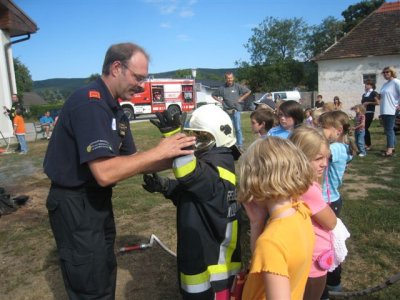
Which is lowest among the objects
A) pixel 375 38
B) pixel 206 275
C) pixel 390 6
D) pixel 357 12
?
pixel 206 275

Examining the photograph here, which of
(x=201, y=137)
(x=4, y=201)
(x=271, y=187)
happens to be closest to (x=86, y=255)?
(x=201, y=137)

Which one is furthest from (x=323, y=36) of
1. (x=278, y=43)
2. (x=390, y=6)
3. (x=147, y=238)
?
(x=147, y=238)

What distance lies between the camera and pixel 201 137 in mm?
2455

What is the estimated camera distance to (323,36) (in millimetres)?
68250

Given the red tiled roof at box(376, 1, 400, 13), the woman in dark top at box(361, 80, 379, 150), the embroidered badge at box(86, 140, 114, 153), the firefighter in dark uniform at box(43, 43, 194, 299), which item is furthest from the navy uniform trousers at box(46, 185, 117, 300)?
the red tiled roof at box(376, 1, 400, 13)

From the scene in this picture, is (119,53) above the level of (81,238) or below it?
above

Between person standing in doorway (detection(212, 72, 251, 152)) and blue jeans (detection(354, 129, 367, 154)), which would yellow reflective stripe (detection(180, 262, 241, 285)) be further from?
person standing in doorway (detection(212, 72, 251, 152))

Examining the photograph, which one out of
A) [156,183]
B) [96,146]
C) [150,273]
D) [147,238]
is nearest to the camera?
[96,146]

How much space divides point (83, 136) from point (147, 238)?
10.2 ft

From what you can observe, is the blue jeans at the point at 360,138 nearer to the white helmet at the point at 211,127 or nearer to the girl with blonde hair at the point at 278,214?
the white helmet at the point at 211,127

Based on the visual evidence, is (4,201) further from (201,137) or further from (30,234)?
(201,137)

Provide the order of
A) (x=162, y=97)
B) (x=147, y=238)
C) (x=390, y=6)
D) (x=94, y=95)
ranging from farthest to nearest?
(x=162, y=97)
(x=390, y=6)
(x=147, y=238)
(x=94, y=95)

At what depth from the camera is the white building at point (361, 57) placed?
2364 centimetres

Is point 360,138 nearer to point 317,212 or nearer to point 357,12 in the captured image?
Result: point 317,212
